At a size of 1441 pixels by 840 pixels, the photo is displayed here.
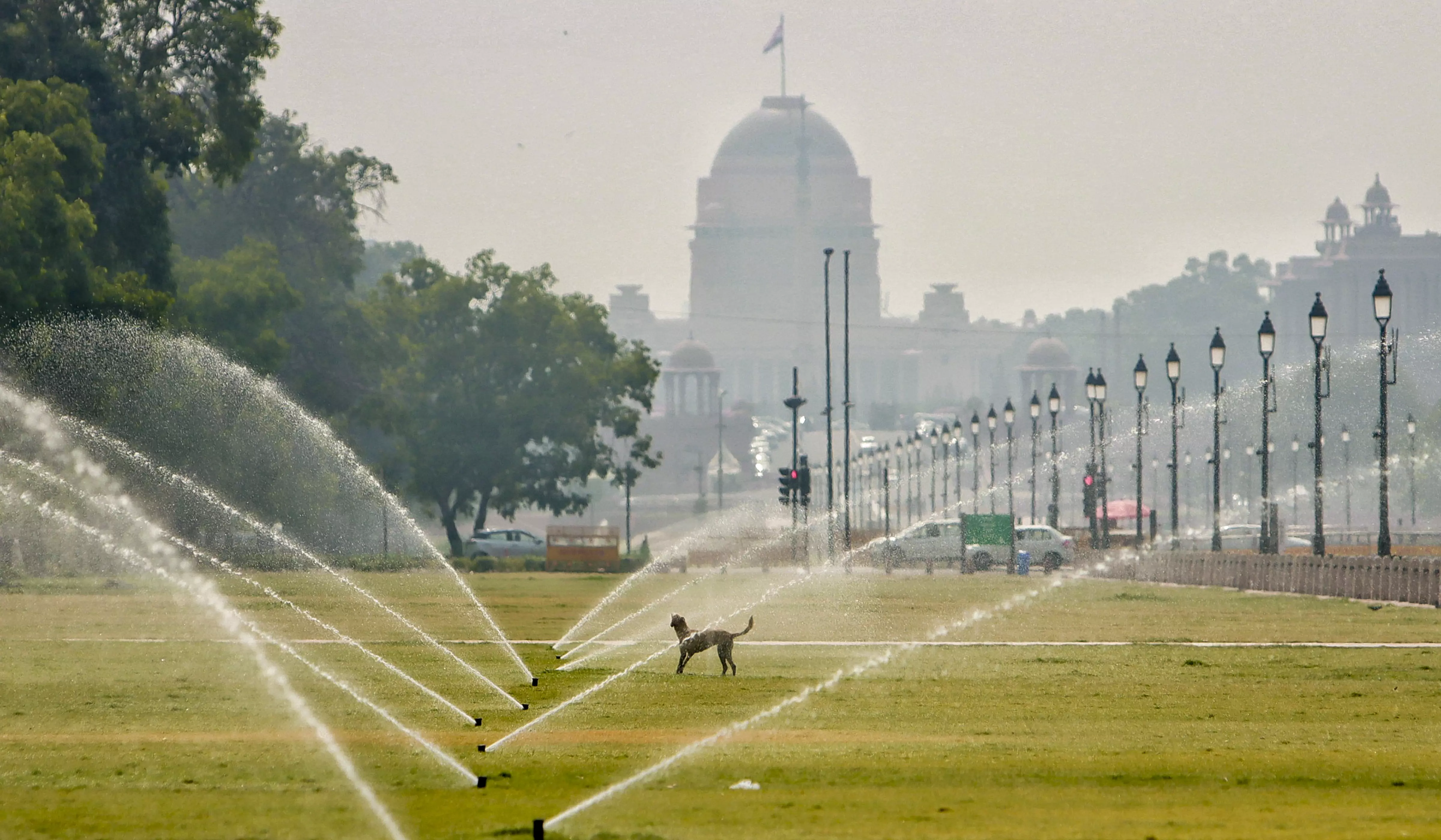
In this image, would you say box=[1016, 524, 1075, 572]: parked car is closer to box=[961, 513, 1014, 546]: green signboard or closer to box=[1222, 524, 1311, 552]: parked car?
box=[961, 513, 1014, 546]: green signboard

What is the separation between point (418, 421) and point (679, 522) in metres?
75.3

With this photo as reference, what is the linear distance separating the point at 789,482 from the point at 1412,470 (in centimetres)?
6603

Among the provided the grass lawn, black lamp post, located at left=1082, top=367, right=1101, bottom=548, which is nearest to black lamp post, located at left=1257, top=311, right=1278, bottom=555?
black lamp post, located at left=1082, top=367, right=1101, bottom=548

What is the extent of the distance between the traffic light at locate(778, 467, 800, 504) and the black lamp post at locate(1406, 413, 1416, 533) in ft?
122

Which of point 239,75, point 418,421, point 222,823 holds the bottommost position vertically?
point 222,823

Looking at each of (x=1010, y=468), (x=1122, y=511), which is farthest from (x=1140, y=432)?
(x=1122, y=511)

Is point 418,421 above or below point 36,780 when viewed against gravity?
above

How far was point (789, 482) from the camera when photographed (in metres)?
73.6

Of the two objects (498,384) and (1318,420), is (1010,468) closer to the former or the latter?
(498,384)

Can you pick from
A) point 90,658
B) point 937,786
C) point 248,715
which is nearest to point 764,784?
point 937,786

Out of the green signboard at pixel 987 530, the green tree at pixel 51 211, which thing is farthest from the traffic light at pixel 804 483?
the green tree at pixel 51 211

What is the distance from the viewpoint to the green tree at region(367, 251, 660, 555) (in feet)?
296

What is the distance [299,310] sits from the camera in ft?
261

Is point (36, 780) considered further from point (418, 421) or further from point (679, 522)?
point (679, 522)
